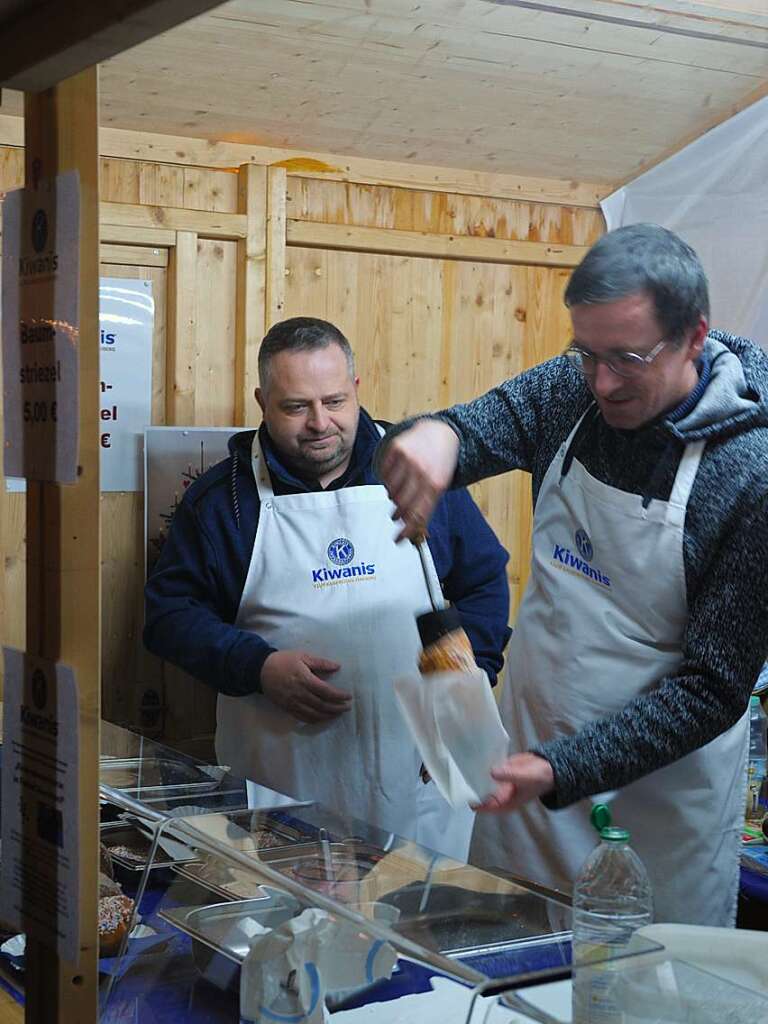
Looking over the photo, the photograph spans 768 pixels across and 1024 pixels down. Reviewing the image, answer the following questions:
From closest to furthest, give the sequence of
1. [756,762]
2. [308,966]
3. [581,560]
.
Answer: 1. [308,966]
2. [581,560]
3. [756,762]

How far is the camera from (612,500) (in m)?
1.95

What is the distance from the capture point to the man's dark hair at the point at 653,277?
1735 millimetres

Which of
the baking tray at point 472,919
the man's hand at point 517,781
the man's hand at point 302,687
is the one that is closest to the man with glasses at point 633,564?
the man's hand at point 517,781

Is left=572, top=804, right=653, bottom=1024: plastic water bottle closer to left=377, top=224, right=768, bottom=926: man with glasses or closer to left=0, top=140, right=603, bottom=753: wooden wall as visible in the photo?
left=377, top=224, right=768, bottom=926: man with glasses

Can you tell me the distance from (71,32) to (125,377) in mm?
2736

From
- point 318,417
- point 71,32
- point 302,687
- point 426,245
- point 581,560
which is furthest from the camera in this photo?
point 426,245

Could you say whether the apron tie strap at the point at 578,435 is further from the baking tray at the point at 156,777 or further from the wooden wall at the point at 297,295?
the wooden wall at the point at 297,295

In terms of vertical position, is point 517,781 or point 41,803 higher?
point 41,803

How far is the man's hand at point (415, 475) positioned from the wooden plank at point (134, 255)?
6.21 feet

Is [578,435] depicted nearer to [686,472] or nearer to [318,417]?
[686,472]

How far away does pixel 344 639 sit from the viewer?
281cm

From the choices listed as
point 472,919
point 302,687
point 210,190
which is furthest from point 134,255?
point 472,919

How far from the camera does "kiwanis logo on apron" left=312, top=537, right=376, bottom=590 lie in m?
2.85

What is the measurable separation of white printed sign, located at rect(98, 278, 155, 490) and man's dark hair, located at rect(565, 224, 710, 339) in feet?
7.08
